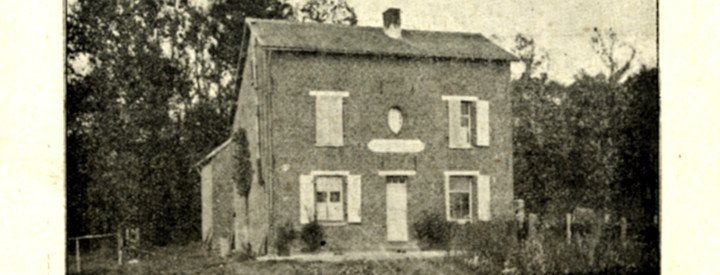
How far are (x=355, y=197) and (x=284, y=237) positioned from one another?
1.81ft

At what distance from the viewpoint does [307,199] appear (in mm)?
5664

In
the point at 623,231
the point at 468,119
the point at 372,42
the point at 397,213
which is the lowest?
the point at 623,231

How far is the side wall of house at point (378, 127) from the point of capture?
571cm

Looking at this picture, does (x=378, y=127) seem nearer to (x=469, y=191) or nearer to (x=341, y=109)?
(x=341, y=109)

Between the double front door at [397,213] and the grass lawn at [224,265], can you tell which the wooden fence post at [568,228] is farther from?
the double front door at [397,213]

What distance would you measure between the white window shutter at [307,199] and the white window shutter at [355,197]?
10.0 inches

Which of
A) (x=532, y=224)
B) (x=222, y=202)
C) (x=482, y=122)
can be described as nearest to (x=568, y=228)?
(x=532, y=224)

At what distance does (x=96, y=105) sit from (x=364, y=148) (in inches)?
73.6

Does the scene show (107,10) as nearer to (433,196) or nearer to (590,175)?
(433,196)

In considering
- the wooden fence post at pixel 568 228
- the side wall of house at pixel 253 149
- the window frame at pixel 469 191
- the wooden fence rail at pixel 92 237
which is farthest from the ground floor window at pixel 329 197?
the wooden fence post at pixel 568 228

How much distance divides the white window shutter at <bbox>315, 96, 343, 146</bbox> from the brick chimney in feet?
1.91
